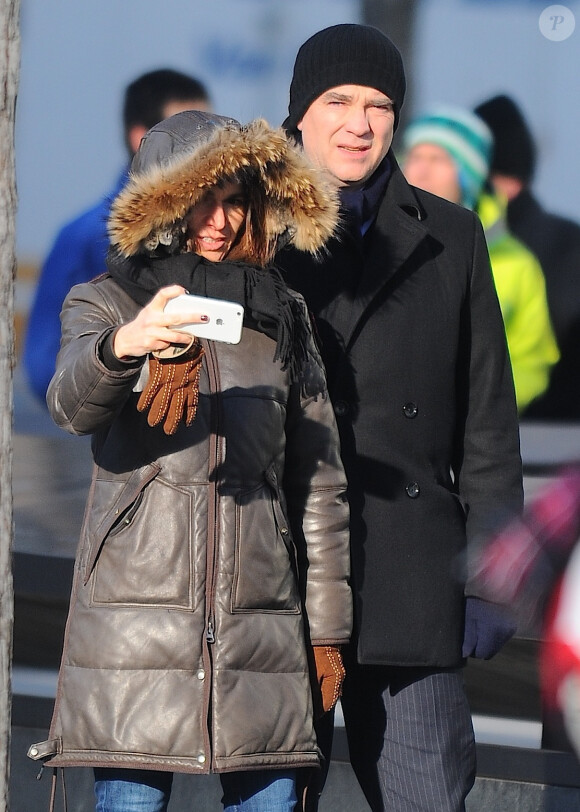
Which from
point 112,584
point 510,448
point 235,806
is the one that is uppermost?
point 510,448

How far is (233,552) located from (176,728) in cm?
32

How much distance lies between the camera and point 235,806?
2945 millimetres

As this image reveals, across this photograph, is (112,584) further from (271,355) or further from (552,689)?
(552,689)

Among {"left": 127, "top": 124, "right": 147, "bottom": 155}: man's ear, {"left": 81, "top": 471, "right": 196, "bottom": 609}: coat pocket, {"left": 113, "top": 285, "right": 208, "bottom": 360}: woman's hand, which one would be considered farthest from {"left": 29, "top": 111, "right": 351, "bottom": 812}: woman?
{"left": 127, "top": 124, "right": 147, "bottom": 155}: man's ear

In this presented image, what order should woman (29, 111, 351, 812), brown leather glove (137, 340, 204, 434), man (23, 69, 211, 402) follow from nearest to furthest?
brown leather glove (137, 340, 204, 434) → woman (29, 111, 351, 812) → man (23, 69, 211, 402)

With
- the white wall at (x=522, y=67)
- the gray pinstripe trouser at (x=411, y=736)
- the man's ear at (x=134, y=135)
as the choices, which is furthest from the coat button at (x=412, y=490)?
the man's ear at (x=134, y=135)

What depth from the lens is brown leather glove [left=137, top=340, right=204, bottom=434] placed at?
254cm

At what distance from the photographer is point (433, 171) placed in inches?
171

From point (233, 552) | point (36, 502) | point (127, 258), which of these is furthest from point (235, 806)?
point (36, 502)

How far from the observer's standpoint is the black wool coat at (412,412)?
3113mm

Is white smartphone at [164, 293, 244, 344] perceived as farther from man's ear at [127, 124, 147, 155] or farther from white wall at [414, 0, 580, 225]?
man's ear at [127, 124, 147, 155]

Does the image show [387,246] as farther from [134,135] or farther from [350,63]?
[134,135]

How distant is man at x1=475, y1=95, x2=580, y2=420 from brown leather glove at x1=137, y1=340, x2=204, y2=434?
185cm

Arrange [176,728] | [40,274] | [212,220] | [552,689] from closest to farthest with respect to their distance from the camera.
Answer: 1. [552,689]
2. [176,728]
3. [212,220]
4. [40,274]
